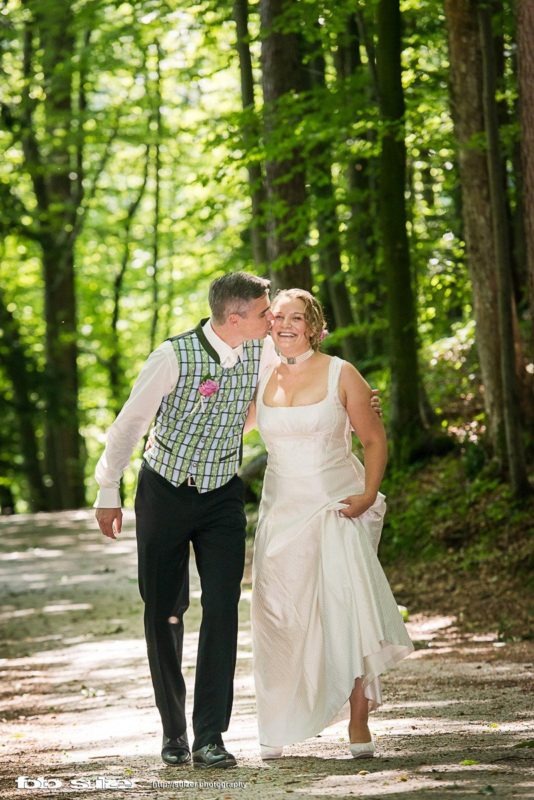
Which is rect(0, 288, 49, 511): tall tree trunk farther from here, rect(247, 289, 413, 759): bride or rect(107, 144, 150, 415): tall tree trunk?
rect(247, 289, 413, 759): bride

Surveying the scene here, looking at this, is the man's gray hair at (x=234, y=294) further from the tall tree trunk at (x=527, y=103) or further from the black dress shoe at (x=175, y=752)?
the tall tree trunk at (x=527, y=103)

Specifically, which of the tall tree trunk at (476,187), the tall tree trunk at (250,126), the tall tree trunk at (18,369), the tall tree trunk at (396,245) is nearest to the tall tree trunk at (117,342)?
the tall tree trunk at (18,369)

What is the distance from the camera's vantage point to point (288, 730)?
6074mm

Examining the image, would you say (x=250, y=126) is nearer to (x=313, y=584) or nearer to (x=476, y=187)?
(x=476, y=187)

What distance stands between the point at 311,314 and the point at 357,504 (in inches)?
37.4

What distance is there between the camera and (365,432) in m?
6.09

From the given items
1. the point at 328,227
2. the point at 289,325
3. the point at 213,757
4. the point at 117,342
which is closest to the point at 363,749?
the point at 213,757

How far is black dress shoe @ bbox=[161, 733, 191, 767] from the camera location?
6145mm

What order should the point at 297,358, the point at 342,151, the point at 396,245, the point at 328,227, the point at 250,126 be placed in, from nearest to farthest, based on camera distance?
1. the point at 297,358
2. the point at 250,126
3. the point at 342,151
4. the point at 396,245
5. the point at 328,227

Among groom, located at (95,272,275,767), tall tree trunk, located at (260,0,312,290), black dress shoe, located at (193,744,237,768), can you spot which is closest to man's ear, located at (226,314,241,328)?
groom, located at (95,272,275,767)

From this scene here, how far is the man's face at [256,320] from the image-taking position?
610 cm

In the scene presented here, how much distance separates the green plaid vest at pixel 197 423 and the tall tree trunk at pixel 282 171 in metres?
7.76

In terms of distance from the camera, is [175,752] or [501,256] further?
[501,256]

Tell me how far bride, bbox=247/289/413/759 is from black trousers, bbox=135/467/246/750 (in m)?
0.19
